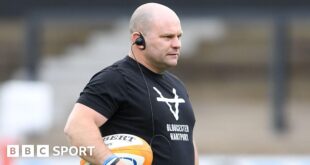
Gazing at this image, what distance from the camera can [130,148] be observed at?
4.70 metres

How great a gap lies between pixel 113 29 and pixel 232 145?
4.29 metres

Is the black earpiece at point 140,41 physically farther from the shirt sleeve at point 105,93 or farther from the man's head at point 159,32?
the shirt sleeve at point 105,93

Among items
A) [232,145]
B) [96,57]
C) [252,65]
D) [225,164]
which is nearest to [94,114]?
[225,164]

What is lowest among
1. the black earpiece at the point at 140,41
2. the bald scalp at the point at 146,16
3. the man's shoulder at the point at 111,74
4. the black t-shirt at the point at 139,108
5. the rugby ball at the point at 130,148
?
the rugby ball at the point at 130,148

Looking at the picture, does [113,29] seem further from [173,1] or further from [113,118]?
[113,118]

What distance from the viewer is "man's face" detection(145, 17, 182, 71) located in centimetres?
480

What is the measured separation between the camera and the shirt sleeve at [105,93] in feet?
15.3

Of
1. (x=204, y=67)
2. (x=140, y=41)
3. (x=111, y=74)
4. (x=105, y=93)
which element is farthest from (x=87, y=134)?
(x=204, y=67)

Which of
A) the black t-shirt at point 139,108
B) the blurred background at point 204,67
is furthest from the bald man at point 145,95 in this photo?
the blurred background at point 204,67

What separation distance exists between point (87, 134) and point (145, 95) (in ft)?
1.23

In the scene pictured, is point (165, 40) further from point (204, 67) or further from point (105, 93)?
point (204, 67)

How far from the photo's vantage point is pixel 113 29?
19141mm

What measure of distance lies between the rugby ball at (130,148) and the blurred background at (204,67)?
234 inches

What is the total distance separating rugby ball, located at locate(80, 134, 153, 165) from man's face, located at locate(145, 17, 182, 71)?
388mm
